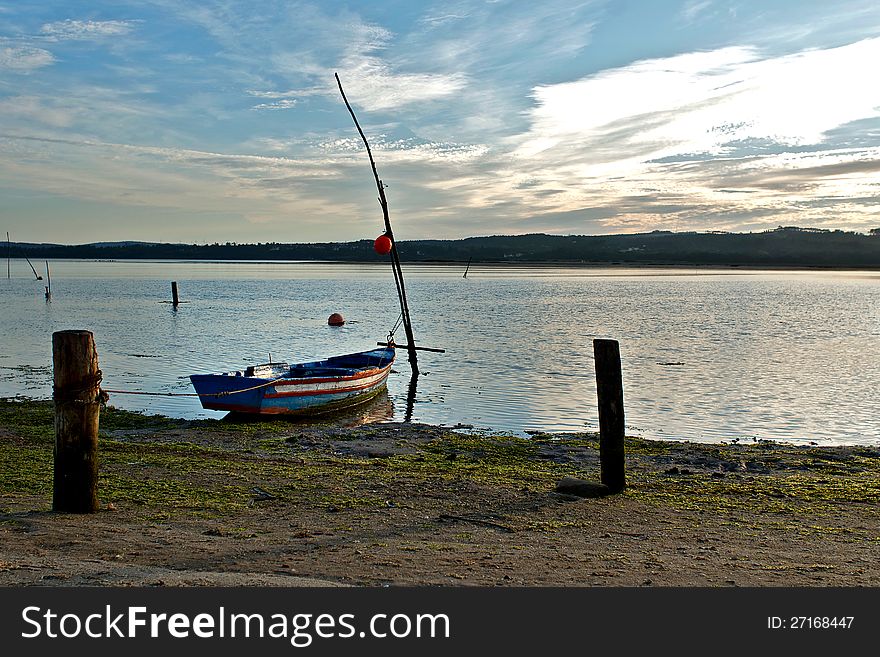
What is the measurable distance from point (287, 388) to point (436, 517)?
34.0 feet

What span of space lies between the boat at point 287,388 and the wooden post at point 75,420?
9231 mm

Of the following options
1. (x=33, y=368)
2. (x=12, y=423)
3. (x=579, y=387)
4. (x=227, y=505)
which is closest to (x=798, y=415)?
(x=579, y=387)

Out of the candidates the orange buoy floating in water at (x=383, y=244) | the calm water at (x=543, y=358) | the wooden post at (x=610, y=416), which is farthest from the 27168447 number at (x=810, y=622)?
the orange buoy floating in water at (x=383, y=244)

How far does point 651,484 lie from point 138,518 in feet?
22.7

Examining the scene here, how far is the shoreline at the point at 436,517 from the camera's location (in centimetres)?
650

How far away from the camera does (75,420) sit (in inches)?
322

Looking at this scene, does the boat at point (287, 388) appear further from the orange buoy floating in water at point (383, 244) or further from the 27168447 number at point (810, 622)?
the 27168447 number at point (810, 622)

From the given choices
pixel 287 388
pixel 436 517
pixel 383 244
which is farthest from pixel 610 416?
pixel 383 244

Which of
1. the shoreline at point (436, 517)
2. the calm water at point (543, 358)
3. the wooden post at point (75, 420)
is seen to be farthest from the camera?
the calm water at point (543, 358)

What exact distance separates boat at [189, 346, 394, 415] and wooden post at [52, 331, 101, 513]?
30.3 ft

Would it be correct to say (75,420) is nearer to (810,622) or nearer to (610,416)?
(610,416)

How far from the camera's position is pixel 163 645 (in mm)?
4793

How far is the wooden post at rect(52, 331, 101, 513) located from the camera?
8.09 m

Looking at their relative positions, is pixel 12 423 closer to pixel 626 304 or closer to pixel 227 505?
pixel 227 505
